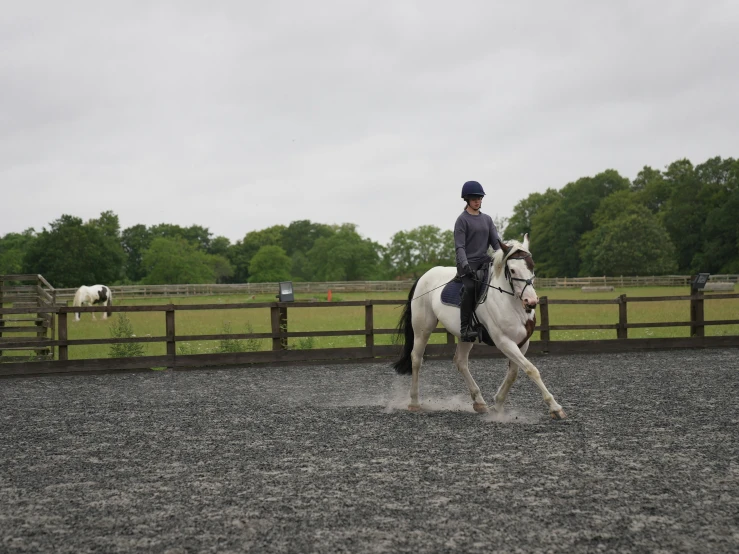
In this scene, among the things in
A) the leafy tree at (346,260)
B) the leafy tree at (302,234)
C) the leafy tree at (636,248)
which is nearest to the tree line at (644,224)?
the leafy tree at (636,248)

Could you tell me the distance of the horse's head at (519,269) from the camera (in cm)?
723

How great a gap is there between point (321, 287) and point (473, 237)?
50751mm

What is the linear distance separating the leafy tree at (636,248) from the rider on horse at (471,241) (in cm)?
6433

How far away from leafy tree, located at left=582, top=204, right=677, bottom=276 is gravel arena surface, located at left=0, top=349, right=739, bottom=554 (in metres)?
61.9

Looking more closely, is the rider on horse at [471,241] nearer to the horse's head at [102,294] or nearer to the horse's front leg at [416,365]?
the horse's front leg at [416,365]

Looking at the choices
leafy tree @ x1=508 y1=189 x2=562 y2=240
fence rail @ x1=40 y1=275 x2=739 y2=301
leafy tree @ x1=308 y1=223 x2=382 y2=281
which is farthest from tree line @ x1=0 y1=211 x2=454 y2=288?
fence rail @ x1=40 y1=275 x2=739 y2=301

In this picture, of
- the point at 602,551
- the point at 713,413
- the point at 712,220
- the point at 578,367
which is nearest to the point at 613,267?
the point at 712,220


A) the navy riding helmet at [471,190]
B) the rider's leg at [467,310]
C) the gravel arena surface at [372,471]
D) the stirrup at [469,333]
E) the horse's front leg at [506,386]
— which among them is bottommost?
the gravel arena surface at [372,471]

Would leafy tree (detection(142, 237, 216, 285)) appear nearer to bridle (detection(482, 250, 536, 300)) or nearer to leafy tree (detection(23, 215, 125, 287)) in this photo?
leafy tree (detection(23, 215, 125, 287))

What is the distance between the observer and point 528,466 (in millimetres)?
5414

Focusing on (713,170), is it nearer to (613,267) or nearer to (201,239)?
(613,267)

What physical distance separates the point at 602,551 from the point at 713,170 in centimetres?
7757

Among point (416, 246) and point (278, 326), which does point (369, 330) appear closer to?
point (278, 326)

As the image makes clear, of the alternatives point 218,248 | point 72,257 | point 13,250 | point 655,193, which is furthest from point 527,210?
point 13,250
